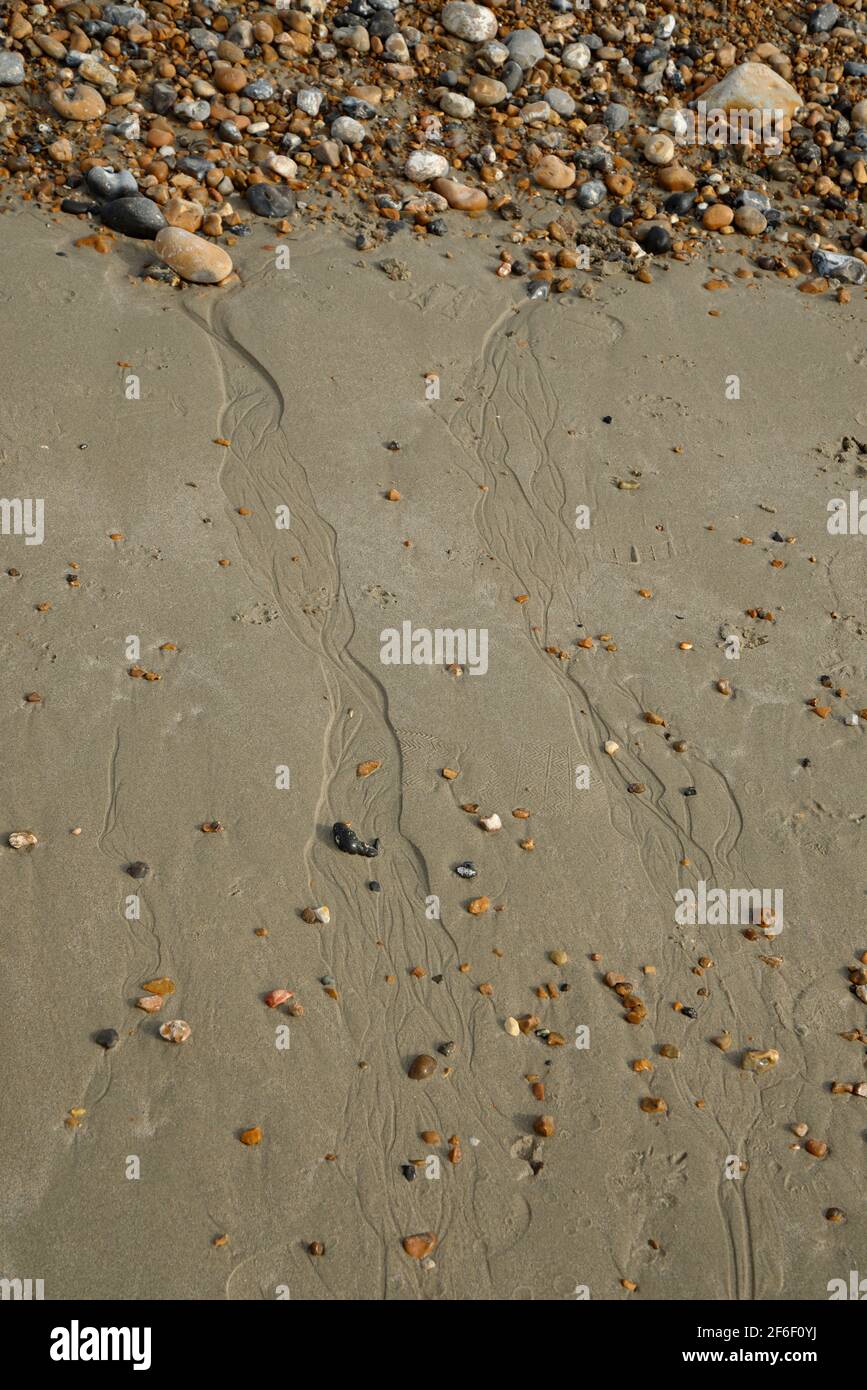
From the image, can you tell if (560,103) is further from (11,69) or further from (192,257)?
(11,69)

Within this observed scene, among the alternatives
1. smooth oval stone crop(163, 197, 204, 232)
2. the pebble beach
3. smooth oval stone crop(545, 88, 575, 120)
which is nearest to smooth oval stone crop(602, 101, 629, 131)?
the pebble beach

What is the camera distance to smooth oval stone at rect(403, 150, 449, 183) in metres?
7.94

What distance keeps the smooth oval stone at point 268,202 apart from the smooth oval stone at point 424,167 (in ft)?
3.10

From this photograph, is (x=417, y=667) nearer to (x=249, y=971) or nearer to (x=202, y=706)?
(x=202, y=706)

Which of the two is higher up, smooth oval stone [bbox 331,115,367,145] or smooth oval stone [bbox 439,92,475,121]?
smooth oval stone [bbox 439,92,475,121]

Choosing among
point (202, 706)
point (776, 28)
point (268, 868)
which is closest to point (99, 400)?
point (202, 706)

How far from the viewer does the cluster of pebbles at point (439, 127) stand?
7.61m

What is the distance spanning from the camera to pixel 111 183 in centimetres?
735

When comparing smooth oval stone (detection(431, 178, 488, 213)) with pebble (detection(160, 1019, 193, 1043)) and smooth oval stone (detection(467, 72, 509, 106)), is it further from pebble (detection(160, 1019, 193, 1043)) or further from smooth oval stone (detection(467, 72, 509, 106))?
pebble (detection(160, 1019, 193, 1043))

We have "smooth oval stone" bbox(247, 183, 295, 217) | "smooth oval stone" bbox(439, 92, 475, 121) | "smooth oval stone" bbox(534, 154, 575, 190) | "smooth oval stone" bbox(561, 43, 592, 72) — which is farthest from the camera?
"smooth oval stone" bbox(561, 43, 592, 72)

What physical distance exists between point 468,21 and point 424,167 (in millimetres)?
1556

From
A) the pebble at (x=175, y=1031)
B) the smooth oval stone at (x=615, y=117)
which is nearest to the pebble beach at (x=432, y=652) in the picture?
the pebble at (x=175, y=1031)

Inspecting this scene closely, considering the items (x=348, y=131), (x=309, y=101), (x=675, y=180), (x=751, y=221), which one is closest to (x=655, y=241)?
(x=675, y=180)

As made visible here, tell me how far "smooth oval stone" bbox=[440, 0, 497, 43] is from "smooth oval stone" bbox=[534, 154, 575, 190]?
1371 mm
